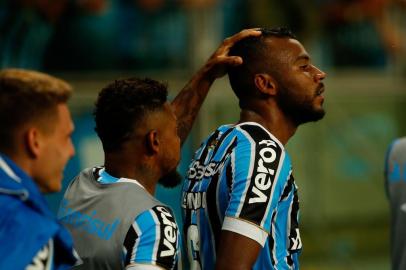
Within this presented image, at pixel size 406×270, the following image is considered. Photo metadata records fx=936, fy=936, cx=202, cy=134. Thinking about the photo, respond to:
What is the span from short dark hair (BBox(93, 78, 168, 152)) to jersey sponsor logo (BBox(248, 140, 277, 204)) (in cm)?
44

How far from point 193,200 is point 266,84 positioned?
58 cm

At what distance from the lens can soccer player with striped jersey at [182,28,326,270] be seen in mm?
3561

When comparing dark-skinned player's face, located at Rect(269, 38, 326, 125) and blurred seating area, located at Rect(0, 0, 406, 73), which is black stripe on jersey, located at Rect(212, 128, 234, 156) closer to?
dark-skinned player's face, located at Rect(269, 38, 326, 125)

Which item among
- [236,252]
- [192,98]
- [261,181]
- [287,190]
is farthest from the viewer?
[192,98]

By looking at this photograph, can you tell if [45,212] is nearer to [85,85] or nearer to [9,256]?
[9,256]

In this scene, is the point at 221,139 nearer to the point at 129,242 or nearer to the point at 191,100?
the point at 191,100

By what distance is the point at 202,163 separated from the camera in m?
3.92

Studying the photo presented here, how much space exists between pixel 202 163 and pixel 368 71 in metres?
6.89

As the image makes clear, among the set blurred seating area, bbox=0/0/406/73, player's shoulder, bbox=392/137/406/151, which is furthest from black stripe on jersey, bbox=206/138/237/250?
blurred seating area, bbox=0/0/406/73

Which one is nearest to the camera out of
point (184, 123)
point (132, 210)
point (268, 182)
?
point (132, 210)

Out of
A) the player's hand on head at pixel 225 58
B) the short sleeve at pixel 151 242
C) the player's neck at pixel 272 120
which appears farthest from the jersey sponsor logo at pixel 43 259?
the player's hand on head at pixel 225 58

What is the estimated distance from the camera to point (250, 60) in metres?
4.04

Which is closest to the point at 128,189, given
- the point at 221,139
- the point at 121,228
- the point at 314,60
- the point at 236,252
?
the point at 121,228

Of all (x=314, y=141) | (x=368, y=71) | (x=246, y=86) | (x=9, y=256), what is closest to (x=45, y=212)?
(x=9, y=256)
